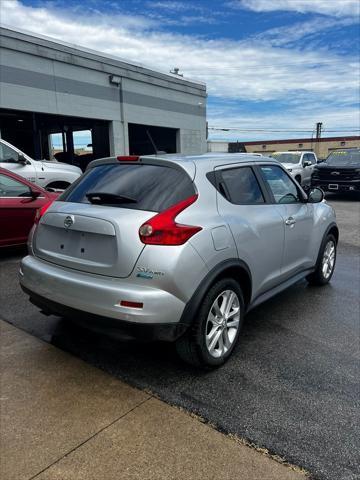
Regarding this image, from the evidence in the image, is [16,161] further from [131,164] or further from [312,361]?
[312,361]

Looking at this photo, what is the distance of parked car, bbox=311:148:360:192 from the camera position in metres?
14.9

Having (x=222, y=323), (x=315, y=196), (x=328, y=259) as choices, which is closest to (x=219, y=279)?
(x=222, y=323)

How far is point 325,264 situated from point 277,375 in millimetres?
2532

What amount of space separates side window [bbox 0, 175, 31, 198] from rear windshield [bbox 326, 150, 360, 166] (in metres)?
12.6

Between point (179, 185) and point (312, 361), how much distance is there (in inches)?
71.4

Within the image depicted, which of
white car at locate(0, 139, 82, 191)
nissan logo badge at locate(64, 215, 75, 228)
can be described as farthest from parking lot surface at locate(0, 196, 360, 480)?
white car at locate(0, 139, 82, 191)

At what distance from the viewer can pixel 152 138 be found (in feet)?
74.2

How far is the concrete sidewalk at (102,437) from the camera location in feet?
7.09

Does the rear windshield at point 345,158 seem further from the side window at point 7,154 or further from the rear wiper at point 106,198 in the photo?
the rear wiper at point 106,198

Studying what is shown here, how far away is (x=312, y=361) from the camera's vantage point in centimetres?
336

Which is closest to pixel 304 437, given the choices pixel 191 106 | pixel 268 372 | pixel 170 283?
pixel 268 372

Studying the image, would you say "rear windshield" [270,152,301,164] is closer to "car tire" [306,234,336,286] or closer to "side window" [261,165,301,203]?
"car tire" [306,234,336,286]

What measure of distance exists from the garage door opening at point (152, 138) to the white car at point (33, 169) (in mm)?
13113

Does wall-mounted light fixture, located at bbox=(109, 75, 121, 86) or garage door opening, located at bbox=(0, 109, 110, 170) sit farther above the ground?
wall-mounted light fixture, located at bbox=(109, 75, 121, 86)
